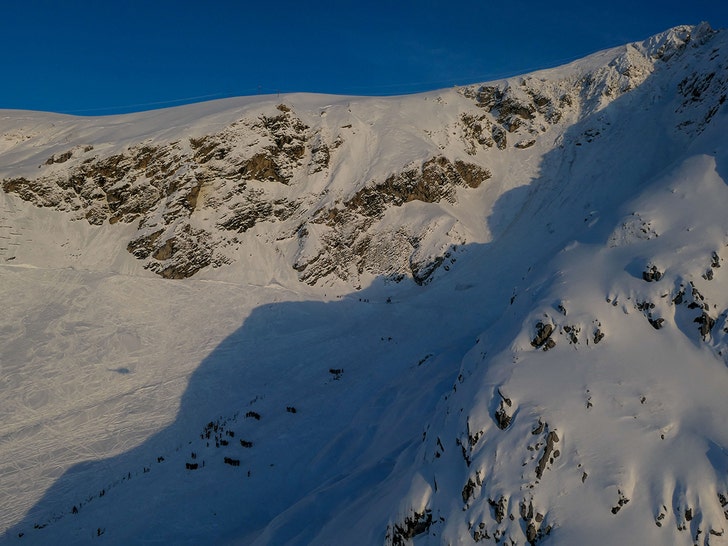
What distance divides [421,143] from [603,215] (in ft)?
121

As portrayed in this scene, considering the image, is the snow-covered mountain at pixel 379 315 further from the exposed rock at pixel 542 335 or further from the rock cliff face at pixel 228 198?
the rock cliff face at pixel 228 198

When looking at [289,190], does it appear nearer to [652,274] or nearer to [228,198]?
[228,198]

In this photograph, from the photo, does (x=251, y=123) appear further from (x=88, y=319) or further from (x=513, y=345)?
(x=513, y=345)

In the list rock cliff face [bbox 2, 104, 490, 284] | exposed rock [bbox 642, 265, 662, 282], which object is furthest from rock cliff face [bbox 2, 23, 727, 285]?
exposed rock [bbox 642, 265, 662, 282]

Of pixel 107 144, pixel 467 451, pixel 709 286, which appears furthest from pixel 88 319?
pixel 709 286

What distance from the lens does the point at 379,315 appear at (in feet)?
111

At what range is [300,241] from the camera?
4172 centimetres

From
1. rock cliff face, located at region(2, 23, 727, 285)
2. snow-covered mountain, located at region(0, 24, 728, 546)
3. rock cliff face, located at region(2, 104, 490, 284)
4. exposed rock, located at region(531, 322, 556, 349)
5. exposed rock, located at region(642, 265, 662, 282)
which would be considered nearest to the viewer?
snow-covered mountain, located at region(0, 24, 728, 546)

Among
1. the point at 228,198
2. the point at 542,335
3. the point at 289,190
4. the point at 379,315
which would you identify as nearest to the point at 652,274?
the point at 542,335

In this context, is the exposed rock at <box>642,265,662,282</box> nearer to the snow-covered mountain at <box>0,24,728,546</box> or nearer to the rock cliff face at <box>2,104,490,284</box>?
the snow-covered mountain at <box>0,24,728,546</box>

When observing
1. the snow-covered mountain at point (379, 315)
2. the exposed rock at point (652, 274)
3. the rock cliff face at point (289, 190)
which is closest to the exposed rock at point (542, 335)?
the snow-covered mountain at point (379, 315)

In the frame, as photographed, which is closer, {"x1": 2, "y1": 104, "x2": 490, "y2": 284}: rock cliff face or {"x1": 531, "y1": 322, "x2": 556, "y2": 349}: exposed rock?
{"x1": 531, "y1": 322, "x2": 556, "y2": 349}: exposed rock

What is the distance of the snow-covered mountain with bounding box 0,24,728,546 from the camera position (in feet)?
31.2

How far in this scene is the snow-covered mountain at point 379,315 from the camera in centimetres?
951
